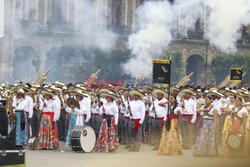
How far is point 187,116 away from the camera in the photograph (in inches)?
717

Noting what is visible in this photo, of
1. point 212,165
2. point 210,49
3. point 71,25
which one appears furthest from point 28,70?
point 212,165

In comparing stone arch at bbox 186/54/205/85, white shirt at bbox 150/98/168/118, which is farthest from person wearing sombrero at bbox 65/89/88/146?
stone arch at bbox 186/54/205/85

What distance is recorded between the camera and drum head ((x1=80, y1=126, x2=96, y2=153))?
1543 centimetres

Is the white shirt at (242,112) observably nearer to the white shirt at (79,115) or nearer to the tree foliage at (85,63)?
the white shirt at (79,115)

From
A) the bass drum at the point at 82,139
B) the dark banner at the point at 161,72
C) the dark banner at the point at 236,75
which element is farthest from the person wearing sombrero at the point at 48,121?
the dark banner at the point at 236,75

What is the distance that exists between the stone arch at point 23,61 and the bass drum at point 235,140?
38185 millimetres

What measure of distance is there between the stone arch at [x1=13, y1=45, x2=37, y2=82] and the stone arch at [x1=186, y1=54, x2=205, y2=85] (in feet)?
55.2

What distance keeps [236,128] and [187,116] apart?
2.66 metres

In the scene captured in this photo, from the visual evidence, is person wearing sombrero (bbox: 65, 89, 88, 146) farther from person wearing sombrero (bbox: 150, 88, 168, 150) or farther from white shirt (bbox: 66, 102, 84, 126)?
person wearing sombrero (bbox: 150, 88, 168, 150)

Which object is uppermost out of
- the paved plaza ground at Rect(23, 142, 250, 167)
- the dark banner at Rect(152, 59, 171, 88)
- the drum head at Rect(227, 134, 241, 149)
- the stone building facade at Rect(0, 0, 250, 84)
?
the stone building facade at Rect(0, 0, 250, 84)

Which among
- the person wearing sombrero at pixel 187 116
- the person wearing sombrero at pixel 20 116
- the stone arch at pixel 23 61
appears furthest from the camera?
the stone arch at pixel 23 61

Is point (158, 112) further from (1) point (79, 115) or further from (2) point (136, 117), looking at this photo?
(1) point (79, 115)

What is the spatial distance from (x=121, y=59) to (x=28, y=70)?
9435mm

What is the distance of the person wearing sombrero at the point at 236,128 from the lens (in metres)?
15.3
